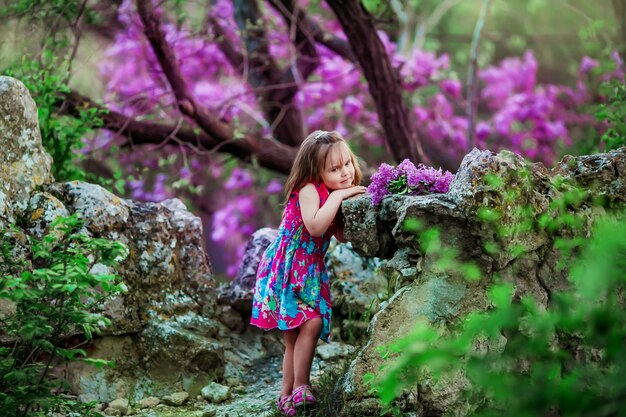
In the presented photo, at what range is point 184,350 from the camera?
14.4ft

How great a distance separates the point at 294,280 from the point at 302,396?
563 mm

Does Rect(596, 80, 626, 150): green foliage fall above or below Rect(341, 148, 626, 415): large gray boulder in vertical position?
above

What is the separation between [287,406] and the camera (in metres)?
3.80

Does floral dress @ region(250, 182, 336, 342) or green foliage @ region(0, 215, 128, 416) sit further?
floral dress @ region(250, 182, 336, 342)

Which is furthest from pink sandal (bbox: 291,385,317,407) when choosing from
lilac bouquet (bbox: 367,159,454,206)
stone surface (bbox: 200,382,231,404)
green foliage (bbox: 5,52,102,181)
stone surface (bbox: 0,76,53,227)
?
green foliage (bbox: 5,52,102,181)

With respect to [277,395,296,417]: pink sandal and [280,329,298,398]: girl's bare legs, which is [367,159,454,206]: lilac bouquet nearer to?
[280,329,298,398]: girl's bare legs

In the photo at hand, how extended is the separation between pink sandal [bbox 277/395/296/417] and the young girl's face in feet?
3.51

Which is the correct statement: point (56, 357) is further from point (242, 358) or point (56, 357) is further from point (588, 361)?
point (588, 361)

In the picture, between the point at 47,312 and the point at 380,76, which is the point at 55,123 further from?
the point at 380,76

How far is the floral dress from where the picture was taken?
3828 mm

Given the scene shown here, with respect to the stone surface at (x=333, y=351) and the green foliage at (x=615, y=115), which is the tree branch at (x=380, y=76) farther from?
the stone surface at (x=333, y=351)

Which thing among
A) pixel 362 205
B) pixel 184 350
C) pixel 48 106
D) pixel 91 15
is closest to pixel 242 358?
pixel 184 350

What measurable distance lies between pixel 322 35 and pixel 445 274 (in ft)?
14.6

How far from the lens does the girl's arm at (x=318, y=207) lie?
372cm
